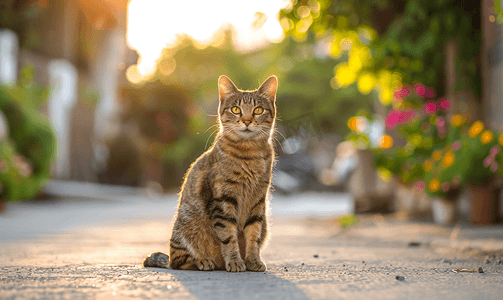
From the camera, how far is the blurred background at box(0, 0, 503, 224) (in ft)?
22.5

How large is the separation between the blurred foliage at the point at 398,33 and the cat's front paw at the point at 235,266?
4.26 meters

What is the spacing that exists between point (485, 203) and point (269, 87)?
4.44m

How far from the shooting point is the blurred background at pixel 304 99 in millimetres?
6848

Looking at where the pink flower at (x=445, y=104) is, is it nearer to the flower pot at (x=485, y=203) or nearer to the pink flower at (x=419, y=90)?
Answer: the pink flower at (x=419, y=90)

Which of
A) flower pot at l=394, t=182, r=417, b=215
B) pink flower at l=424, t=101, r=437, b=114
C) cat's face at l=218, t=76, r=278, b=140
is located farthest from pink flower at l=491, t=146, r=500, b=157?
cat's face at l=218, t=76, r=278, b=140

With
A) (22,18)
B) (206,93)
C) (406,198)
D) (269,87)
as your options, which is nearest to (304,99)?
(206,93)

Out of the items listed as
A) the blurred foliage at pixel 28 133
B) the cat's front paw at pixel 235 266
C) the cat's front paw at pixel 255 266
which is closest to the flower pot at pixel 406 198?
the cat's front paw at pixel 255 266

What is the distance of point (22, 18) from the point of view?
1365 centimetres

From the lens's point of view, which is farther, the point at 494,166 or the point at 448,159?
the point at 448,159

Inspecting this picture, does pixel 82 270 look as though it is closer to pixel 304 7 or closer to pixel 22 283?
pixel 22 283

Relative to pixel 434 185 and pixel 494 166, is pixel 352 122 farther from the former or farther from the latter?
pixel 494 166

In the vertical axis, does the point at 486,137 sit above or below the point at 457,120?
below

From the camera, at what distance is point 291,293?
233 cm

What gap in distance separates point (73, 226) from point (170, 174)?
14.9 metres
